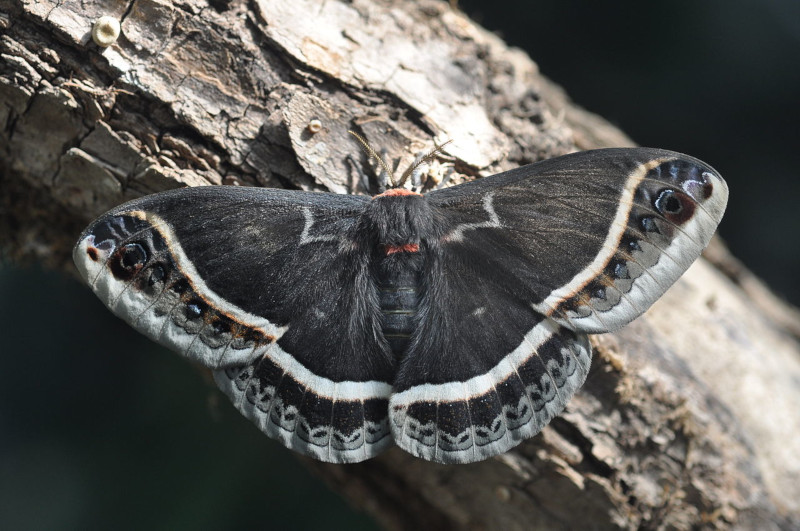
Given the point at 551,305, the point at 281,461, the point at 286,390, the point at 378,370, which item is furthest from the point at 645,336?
the point at 281,461

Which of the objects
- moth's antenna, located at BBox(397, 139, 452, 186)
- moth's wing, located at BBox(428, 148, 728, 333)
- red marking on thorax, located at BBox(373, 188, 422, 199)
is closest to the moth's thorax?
red marking on thorax, located at BBox(373, 188, 422, 199)

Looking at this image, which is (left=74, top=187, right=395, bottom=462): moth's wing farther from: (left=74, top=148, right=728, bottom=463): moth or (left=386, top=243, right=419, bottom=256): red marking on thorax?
(left=386, top=243, right=419, bottom=256): red marking on thorax

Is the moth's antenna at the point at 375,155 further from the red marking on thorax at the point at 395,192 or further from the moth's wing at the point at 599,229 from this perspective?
the moth's wing at the point at 599,229

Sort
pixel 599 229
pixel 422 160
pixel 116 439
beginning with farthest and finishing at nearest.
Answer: pixel 116 439 → pixel 422 160 → pixel 599 229

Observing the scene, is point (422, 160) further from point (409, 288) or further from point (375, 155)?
point (409, 288)

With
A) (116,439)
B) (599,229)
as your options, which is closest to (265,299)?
(599,229)

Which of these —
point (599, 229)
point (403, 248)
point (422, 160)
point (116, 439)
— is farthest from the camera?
point (116, 439)
